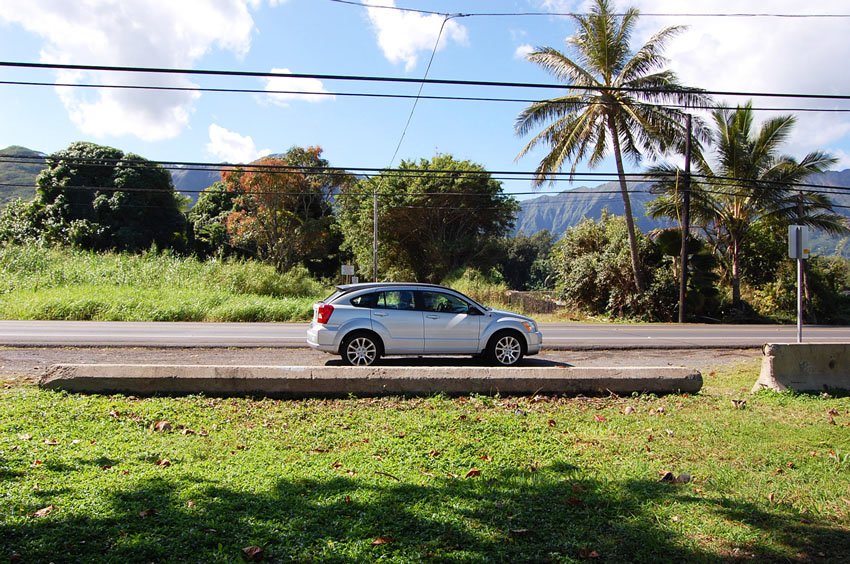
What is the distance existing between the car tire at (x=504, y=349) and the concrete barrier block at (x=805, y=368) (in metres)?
3.81

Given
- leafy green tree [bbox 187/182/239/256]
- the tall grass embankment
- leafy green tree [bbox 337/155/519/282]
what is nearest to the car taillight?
the tall grass embankment

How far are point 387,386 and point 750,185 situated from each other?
24.7 metres

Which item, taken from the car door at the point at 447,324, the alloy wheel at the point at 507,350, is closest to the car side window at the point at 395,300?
the car door at the point at 447,324

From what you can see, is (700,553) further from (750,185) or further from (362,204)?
(362,204)

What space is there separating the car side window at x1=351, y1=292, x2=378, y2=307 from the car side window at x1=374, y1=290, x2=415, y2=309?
0.23ft

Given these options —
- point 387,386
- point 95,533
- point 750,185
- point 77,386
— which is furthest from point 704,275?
point 95,533

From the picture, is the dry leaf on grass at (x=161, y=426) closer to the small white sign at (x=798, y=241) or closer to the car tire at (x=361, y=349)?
the car tire at (x=361, y=349)

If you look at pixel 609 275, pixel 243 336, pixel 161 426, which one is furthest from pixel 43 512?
pixel 609 275

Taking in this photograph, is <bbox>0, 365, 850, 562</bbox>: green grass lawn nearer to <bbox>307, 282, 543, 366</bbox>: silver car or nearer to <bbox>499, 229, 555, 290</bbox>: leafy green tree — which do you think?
<bbox>307, 282, 543, 366</bbox>: silver car

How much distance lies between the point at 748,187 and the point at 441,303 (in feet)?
71.3

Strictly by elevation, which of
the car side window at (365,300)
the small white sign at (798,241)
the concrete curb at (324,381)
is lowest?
the concrete curb at (324,381)

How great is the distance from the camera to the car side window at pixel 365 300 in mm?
10742

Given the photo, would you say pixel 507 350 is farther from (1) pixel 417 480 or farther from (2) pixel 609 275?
(2) pixel 609 275

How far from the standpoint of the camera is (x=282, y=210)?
42750mm
